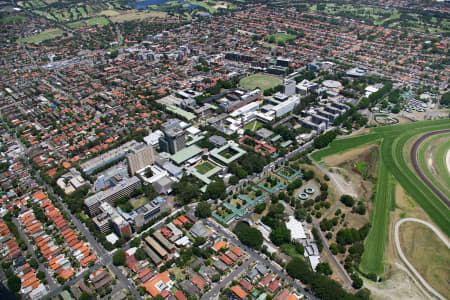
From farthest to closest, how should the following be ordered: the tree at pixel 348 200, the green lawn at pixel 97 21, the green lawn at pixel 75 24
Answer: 1. the green lawn at pixel 97 21
2. the green lawn at pixel 75 24
3. the tree at pixel 348 200

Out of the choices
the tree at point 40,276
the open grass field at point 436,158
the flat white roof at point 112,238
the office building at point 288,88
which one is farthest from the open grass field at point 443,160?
the tree at point 40,276

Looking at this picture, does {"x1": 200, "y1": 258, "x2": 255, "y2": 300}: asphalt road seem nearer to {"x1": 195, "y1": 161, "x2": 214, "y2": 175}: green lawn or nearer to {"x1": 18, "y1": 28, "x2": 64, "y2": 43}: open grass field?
{"x1": 195, "y1": 161, "x2": 214, "y2": 175}: green lawn

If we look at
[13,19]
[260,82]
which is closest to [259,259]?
[260,82]

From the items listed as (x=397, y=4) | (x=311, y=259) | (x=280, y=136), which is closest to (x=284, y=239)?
(x=311, y=259)

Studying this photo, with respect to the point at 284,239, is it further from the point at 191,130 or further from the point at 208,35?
the point at 208,35

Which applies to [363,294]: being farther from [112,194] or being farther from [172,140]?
[172,140]

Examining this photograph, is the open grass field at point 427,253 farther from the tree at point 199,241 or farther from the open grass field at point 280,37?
the open grass field at point 280,37
